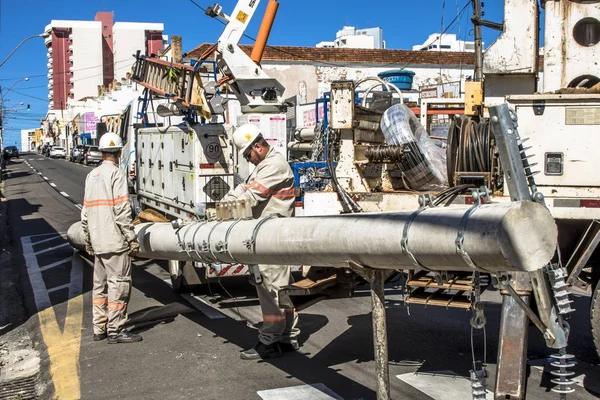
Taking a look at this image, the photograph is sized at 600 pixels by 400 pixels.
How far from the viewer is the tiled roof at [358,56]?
1535 inches

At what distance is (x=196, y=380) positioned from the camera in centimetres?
620

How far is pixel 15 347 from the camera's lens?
7.58 m

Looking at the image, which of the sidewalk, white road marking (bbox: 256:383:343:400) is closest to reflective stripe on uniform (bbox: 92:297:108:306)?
the sidewalk

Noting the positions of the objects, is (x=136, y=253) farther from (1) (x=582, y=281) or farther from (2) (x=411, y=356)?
(1) (x=582, y=281)

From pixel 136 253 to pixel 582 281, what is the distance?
4.29 m

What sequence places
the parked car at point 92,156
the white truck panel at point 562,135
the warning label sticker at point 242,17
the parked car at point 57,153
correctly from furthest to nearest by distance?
the parked car at point 57,153, the parked car at point 92,156, the warning label sticker at point 242,17, the white truck panel at point 562,135

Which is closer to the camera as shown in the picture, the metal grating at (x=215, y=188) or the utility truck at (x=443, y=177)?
the utility truck at (x=443, y=177)

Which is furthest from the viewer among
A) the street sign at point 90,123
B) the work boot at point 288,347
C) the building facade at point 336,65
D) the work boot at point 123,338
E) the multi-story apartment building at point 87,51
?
the multi-story apartment building at point 87,51

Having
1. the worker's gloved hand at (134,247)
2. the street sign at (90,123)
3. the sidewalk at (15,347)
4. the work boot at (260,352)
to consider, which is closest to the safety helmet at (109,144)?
the worker's gloved hand at (134,247)

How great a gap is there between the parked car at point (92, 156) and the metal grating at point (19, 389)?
49241 mm

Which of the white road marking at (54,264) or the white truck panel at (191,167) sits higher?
the white truck panel at (191,167)

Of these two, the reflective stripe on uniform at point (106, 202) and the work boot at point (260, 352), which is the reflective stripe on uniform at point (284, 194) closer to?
the work boot at point (260, 352)

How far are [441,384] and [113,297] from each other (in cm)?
346

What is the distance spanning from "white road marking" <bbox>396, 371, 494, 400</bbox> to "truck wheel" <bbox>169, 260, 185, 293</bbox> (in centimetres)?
421
